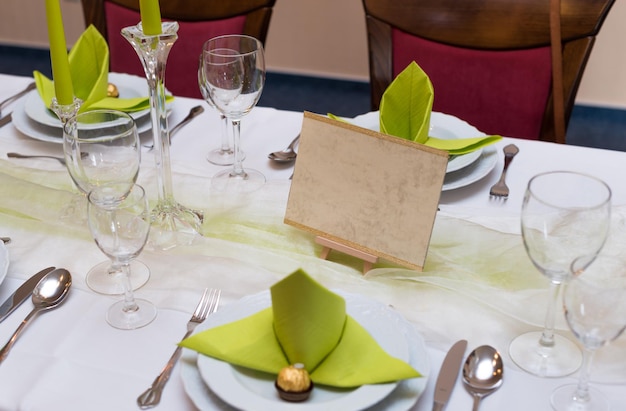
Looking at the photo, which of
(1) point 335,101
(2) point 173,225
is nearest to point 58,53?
(2) point 173,225

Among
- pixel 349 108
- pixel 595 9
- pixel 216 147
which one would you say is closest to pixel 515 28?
pixel 595 9

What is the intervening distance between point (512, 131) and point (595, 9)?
1.05ft

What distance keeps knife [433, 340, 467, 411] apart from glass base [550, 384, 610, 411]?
0.11 m

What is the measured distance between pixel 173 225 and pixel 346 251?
27 cm

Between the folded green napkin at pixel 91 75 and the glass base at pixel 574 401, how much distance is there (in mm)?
920

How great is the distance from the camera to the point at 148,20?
1050 millimetres

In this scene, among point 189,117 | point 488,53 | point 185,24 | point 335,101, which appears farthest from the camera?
point 335,101

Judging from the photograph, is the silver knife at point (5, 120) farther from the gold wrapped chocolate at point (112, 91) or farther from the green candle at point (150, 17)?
the green candle at point (150, 17)

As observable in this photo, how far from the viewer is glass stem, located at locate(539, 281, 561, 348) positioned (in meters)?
0.89

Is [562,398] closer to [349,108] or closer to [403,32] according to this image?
[403,32]

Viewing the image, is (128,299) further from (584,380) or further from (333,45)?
(333,45)

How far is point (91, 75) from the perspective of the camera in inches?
57.8

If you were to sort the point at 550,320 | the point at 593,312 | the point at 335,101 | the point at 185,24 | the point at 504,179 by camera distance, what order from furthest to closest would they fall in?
the point at 335,101, the point at 185,24, the point at 504,179, the point at 550,320, the point at 593,312

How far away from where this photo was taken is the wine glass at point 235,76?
1194mm
